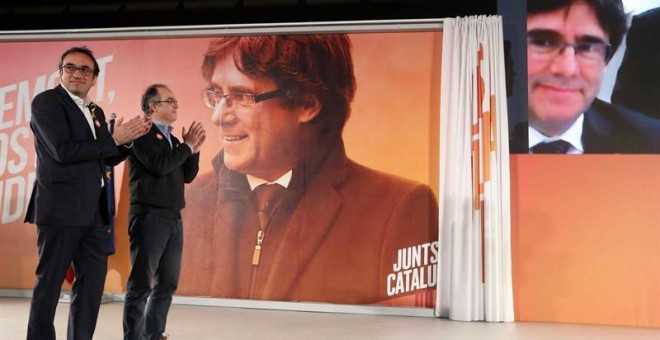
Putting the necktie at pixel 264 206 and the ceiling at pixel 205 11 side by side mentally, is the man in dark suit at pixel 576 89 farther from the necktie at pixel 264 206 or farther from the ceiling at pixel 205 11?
the necktie at pixel 264 206

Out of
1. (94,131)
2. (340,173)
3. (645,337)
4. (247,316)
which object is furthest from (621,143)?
(94,131)

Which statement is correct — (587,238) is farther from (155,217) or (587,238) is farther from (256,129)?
(155,217)

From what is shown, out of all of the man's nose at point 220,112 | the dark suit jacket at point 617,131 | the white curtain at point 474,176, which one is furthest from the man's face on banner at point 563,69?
the man's nose at point 220,112

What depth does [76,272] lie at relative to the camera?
264 cm

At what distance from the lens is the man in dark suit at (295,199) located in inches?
204

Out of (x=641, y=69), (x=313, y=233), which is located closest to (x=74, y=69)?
(x=313, y=233)

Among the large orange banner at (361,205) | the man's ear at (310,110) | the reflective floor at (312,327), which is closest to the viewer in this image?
the reflective floor at (312,327)

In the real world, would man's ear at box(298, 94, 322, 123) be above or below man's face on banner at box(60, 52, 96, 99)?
above

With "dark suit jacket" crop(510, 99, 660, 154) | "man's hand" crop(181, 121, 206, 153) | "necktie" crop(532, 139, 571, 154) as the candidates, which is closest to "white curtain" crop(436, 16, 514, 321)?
"necktie" crop(532, 139, 571, 154)

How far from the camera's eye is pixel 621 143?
4.94m

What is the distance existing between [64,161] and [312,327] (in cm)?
230

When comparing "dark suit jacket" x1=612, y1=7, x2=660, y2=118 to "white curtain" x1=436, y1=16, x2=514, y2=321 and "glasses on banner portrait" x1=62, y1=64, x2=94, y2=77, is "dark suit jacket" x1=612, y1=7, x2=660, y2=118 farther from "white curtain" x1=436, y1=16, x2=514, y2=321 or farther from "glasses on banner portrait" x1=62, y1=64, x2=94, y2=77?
"glasses on banner portrait" x1=62, y1=64, x2=94, y2=77

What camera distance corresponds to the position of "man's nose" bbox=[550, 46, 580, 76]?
504cm

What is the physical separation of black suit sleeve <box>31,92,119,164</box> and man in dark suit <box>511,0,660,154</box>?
3400mm
